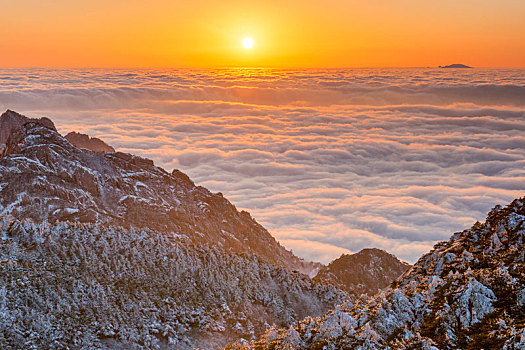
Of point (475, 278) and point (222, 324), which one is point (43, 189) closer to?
point (222, 324)

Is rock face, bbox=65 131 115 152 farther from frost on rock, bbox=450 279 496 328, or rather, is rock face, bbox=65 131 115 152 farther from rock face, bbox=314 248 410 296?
frost on rock, bbox=450 279 496 328

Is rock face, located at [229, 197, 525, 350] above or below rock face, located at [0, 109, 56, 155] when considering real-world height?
below

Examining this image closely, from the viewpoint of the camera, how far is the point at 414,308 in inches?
1308

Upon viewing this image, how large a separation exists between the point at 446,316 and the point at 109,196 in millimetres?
89714

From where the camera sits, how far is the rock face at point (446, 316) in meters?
27.0

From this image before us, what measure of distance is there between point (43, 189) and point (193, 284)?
54595 millimetres

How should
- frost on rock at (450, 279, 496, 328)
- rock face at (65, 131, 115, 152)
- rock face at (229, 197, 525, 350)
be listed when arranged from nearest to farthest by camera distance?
rock face at (229, 197, 525, 350) < frost on rock at (450, 279, 496, 328) < rock face at (65, 131, 115, 152)

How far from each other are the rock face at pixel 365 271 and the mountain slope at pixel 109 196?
54.8ft

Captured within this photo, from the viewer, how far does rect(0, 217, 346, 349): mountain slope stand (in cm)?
4328

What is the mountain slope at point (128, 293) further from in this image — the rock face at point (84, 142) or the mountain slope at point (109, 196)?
the rock face at point (84, 142)

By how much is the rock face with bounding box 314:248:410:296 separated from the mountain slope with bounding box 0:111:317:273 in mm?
16713

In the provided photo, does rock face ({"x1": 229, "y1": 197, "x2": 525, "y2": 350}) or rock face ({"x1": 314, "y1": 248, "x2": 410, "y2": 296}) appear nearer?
rock face ({"x1": 229, "y1": 197, "x2": 525, "y2": 350})

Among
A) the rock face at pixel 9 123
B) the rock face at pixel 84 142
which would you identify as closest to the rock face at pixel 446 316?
the rock face at pixel 9 123

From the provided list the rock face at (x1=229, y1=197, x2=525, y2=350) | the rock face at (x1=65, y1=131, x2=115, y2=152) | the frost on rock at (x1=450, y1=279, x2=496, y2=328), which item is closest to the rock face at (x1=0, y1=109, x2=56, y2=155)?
the rock face at (x1=65, y1=131, x2=115, y2=152)
